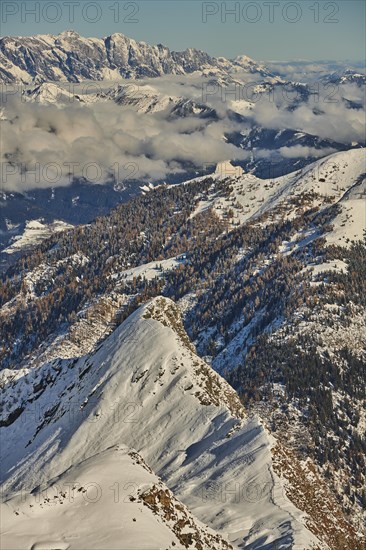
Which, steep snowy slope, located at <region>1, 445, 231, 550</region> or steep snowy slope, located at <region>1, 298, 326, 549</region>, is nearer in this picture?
steep snowy slope, located at <region>1, 445, 231, 550</region>

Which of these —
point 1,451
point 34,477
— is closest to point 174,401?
point 34,477

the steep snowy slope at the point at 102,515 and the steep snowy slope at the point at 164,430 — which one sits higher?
the steep snowy slope at the point at 102,515

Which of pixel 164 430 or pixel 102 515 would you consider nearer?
pixel 102 515

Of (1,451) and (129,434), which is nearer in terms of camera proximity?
(129,434)

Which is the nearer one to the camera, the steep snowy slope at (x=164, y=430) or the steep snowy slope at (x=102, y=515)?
the steep snowy slope at (x=102, y=515)

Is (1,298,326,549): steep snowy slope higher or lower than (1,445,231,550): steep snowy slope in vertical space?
lower

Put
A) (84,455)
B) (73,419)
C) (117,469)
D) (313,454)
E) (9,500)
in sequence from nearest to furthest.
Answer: (9,500)
(117,469)
(84,455)
(73,419)
(313,454)

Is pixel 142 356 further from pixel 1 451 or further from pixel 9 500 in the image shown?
pixel 9 500

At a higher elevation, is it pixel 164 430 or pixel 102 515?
pixel 102 515
